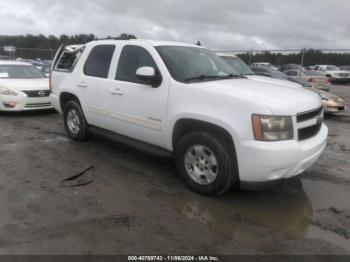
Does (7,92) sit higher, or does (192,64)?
(192,64)

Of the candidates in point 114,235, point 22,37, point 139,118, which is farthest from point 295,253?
point 22,37

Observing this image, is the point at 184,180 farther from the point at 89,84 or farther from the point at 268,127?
the point at 89,84

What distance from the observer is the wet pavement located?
320 centimetres

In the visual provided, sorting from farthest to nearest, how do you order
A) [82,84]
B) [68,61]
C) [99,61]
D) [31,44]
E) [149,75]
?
1. [31,44]
2. [68,61]
3. [82,84]
4. [99,61]
5. [149,75]

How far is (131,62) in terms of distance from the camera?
5.13 metres

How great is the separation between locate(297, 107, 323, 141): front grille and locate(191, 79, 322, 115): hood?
65 millimetres

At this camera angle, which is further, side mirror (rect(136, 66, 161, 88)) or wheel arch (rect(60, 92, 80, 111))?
wheel arch (rect(60, 92, 80, 111))

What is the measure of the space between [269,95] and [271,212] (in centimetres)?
138

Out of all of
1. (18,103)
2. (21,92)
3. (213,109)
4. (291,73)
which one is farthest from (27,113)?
(291,73)

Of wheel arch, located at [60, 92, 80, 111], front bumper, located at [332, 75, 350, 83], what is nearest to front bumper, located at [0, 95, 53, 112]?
wheel arch, located at [60, 92, 80, 111]

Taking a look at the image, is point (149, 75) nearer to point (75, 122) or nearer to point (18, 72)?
point (75, 122)

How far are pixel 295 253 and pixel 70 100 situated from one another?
5.03 meters

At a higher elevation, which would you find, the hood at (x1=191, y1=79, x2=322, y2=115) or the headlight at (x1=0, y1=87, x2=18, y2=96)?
the hood at (x1=191, y1=79, x2=322, y2=115)

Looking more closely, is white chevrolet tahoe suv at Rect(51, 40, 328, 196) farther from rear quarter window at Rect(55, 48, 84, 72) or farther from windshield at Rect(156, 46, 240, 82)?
rear quarter window at Rect(55, 48, 84, 72)
